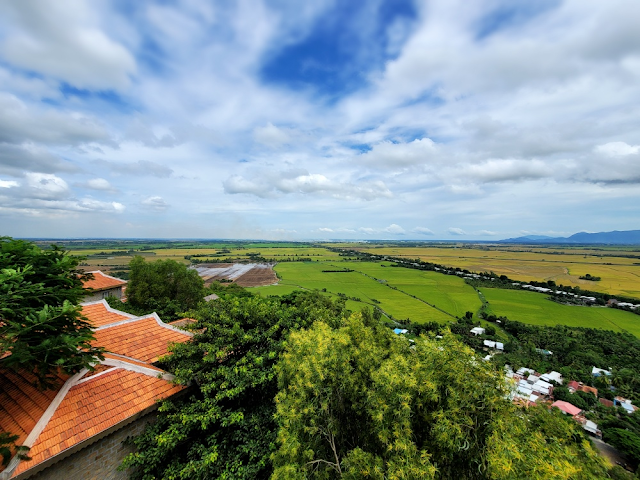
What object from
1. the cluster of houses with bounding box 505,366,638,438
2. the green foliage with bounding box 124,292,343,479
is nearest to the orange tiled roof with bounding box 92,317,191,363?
the green foliage with bounding box 124,292,343,479

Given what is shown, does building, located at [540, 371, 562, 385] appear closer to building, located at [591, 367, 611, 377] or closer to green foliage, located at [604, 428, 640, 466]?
building, located at [591, 367, 611, 377]

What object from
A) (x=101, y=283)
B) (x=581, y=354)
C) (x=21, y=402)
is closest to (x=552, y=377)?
(x=581, y=354)

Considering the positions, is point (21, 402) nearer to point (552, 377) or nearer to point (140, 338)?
point (140, 338)

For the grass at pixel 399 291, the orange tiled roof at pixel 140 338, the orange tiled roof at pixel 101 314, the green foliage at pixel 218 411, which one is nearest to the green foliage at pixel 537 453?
the green foliage at pixel 218 411

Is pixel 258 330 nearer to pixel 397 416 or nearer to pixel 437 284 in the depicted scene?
pixel 397 416

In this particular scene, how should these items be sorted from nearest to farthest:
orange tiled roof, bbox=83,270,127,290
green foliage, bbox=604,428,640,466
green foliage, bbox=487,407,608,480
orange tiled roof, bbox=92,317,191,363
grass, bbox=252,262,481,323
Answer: green foliage, bbox=487,407,608,480 < orange tiled roof, bbox=92,317,191,363 < green foliage, bbox=604,428,640,466 < orange tiled roof, bbox=83,270,127,290 < grass, bbox=252,262,481,323

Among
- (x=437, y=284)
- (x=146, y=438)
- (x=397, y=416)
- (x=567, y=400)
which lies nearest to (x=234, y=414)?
(x=146, y=438)

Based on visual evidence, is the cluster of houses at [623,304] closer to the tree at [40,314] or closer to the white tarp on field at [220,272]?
the tree at [40,314]
